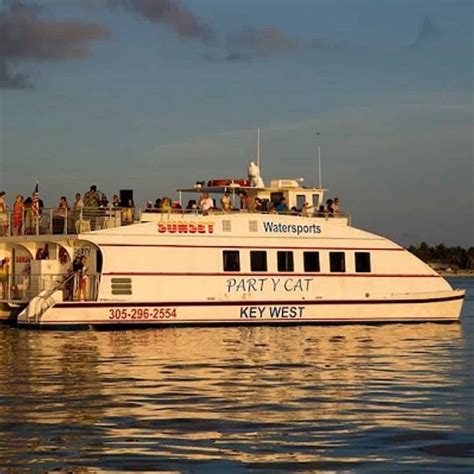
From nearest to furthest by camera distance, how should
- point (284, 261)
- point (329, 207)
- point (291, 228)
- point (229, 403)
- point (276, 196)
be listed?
point (229, 403) → point (284, 261) → point (291, 228) → point (329, 207) → point (276, 196)

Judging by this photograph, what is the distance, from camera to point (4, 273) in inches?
1302

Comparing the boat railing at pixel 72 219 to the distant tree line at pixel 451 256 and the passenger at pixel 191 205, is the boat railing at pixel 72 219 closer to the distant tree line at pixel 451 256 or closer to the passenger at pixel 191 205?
the passenger at pixel 191 205

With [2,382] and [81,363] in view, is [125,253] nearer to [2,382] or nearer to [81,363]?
[81,363]

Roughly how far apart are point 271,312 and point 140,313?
12.7ft

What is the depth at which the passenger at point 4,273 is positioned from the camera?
32625mm

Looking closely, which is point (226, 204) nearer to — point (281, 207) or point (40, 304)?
point (281, 207)

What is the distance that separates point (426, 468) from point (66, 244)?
21474 mm

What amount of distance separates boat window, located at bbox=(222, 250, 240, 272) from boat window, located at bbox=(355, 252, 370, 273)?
3.75m

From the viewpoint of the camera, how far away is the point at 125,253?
3038 centimetres

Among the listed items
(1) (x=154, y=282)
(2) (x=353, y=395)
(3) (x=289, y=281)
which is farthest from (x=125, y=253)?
(2) (x=353, y=395)

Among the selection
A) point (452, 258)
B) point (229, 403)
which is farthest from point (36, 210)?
point (452, 258)

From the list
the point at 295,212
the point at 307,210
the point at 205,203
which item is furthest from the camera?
the point at 307,210

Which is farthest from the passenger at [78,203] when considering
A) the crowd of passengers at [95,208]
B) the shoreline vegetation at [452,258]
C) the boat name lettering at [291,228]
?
the shoreline vegetation at [452,258]

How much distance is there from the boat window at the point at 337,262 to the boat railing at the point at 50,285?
275 inches
